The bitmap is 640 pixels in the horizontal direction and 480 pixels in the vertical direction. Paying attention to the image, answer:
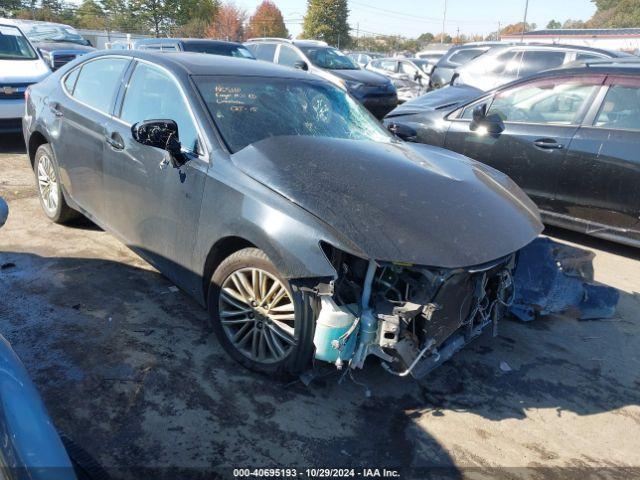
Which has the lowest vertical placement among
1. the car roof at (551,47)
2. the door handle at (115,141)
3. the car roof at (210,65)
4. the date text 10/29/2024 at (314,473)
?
the date text 10/29/2024 at (314,473)

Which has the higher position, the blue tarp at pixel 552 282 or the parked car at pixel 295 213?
the parked car at pixel 295 213

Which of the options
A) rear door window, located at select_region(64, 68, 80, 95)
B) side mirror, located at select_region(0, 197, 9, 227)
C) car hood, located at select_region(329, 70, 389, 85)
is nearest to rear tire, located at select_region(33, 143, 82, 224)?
rear door window, located at select_region(64, 68, 80, 95)

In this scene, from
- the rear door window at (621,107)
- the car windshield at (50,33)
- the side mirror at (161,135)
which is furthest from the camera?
the car windshield at (50,33)

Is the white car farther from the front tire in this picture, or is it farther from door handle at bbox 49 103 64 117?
the front tire

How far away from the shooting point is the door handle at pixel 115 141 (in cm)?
369

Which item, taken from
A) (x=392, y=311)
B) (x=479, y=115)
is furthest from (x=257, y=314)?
(x=479, y=115)

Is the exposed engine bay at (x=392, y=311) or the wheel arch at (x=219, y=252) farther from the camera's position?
the wheel arch at (x=219, y=252)

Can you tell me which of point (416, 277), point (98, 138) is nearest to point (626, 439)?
point (416, 277)

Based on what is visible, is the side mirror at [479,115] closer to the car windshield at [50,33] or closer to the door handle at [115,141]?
the door handle at [115,141]

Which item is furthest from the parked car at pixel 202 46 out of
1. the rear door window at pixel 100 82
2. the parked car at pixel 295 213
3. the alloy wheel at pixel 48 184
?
the parked car at pixel 295 213

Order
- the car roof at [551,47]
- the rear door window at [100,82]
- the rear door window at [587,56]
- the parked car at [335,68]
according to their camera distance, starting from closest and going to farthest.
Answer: the rear door window at [100,82] < the rear door window at [587,56] < the car roof at [551,47] < the parked car at [335,68]

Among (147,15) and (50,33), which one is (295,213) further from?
(147,15)

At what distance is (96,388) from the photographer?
281 centimetres

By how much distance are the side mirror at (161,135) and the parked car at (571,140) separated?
2149mm
